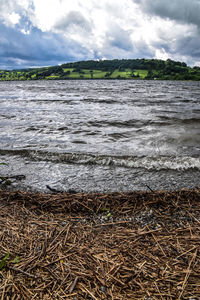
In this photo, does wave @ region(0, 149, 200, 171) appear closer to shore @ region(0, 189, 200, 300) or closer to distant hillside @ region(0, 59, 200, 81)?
shore @ region(0, 189, 200, 300)

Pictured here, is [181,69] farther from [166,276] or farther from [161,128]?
[166,276]

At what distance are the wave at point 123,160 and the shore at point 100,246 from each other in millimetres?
2238

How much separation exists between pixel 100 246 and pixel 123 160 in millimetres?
4237

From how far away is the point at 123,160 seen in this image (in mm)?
6531

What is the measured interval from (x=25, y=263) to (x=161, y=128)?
10.9m

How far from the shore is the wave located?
88.1 inches

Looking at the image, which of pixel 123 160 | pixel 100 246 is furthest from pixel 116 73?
pixel 100 246

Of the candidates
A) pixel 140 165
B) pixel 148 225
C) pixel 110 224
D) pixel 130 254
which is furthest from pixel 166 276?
pixel 140 165

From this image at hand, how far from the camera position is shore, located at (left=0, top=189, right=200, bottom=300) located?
1866 mm

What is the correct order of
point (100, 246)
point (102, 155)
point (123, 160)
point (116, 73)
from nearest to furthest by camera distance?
point (100, 246) → point (123, 160) → point (102, 155) → point (116, 73)

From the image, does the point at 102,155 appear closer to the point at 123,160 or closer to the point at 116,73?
the point at 123,160

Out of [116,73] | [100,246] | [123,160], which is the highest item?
[116,73]

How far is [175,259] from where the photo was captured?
2.24 meters

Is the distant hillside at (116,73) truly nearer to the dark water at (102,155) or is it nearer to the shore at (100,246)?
the dark water at (102,155)
